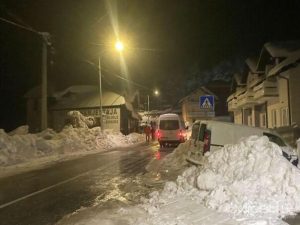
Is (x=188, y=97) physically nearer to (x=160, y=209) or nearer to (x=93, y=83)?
(x=93, y=83)

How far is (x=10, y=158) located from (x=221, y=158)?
14794 mm

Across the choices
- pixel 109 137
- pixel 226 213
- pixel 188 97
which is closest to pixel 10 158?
pixel 226 213

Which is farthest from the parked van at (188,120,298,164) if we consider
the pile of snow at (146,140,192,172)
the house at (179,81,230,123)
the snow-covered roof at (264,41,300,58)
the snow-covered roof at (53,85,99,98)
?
the house at (179,81,230,123)

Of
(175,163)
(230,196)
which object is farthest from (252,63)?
(230,196)

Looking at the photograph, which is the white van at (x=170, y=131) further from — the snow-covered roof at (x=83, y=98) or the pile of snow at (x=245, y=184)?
the snow-covered roof at (x=83, y=98)

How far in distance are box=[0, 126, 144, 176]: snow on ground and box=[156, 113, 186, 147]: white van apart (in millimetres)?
5085

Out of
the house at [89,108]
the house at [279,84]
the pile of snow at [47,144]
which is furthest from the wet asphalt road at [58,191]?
the house at [89,108]

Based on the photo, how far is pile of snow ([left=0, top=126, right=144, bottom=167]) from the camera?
22453 millimetres

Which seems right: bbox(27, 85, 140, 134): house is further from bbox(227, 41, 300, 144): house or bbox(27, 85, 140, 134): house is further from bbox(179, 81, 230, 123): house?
bbox(227, 41, 300, 144): house

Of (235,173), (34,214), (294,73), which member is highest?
(294,73)

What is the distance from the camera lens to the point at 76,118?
1950 inches

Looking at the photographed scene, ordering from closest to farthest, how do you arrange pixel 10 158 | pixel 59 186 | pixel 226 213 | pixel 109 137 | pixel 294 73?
pixel 226 213
pixel 59 186
pixel 10 158
pixel 294 73
pixel 109 137

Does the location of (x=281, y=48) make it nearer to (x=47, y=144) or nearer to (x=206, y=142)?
(x=47, y=144)

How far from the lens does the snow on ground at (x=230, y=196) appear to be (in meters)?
7.64
